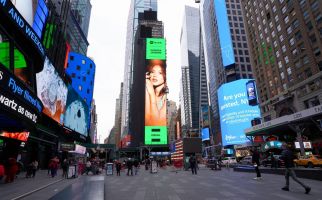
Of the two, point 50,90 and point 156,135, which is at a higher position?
point 156,135

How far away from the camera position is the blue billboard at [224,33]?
103 meters

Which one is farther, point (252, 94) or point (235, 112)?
point (235, 112)

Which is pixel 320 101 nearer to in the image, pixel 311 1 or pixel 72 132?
pixel 311 1

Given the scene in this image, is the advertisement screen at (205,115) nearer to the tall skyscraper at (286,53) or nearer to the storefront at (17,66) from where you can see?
the tall skyscraper at (286,53)

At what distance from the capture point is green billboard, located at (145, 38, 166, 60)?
4805 inches

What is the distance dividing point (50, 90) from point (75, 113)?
1808cm

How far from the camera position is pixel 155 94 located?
118 meters

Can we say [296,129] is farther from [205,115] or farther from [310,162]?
[205,115]

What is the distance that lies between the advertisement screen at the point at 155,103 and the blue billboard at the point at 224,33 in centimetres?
3157

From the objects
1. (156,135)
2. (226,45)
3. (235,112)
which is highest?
(226,45)

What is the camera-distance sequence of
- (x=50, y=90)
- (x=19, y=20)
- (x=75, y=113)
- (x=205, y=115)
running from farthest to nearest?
(x=205, y=115)
(x=75, y=113)
(x=50, y=90)
(x=19, y=20)

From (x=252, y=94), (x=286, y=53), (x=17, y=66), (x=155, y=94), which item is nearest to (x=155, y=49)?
(x=155, y=94)

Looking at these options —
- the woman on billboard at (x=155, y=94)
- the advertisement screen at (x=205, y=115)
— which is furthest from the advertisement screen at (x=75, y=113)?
the advertisement screen at (x=205, y=115)

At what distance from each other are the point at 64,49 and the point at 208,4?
10552cm
